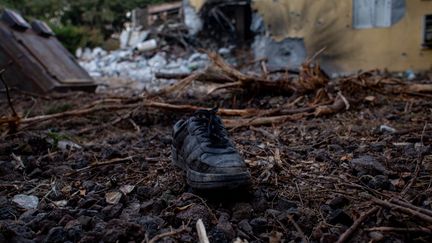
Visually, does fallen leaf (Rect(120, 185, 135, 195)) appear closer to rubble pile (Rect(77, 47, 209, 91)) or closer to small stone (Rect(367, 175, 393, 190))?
small stone (Rect(367, 175, 393, 190))

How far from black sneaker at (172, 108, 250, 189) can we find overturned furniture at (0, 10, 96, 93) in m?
3.14

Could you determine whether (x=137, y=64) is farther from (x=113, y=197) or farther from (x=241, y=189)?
(x=241, y=189)

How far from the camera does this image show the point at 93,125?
3.34 m

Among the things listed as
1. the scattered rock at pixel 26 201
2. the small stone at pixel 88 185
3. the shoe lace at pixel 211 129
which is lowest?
the small stone at pixel 88 185

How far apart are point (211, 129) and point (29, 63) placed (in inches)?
140

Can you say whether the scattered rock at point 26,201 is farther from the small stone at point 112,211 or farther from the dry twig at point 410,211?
the dry twig at point 410,211

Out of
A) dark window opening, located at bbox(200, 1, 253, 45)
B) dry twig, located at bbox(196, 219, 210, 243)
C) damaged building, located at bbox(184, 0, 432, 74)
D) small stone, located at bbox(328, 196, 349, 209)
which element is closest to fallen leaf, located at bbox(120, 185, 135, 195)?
dry twig, located at bbox(196, 219, 210, 243)

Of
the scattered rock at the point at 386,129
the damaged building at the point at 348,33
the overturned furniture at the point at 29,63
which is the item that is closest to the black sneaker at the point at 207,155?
the scattered rock at the point at 386,129

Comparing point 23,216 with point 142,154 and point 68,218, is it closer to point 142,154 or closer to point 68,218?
point 68,218

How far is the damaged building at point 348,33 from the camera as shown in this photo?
27.2 feet

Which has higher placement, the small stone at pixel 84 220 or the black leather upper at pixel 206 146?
the black leather upper at pixel 206 146

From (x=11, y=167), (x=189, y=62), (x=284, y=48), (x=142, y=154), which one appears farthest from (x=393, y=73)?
(x=11, y=167)

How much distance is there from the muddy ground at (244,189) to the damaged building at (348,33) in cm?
549

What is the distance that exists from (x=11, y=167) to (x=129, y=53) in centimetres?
1181
